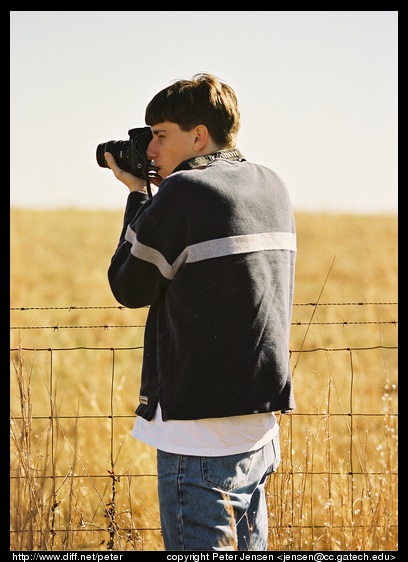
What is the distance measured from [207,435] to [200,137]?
0.90 m

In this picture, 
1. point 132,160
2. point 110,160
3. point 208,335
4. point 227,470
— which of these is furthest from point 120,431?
point 208,335

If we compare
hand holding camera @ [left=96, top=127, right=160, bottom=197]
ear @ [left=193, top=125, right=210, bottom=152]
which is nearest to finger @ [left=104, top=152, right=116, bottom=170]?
hand holding camera @ [left=96, top=127, right=160, bottom=197]

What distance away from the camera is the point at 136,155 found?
2.61 m

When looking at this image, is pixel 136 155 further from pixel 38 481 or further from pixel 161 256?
pixel 38 481

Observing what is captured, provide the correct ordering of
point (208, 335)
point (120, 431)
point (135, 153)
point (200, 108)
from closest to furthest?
point (208, 335) < point (200, 108) < point (135, 153) < point (120, 431)

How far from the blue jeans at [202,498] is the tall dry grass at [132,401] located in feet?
2.67

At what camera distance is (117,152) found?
272cm

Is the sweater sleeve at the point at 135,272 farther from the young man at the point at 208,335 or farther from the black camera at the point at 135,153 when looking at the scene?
the black camera at the point at 135,153

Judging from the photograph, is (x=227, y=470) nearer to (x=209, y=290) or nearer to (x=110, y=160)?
(x=209, y=290)

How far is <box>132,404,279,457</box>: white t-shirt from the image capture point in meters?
2.24

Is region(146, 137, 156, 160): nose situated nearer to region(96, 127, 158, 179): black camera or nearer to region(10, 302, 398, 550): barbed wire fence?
region(96, 127, 158, 179): black camera
